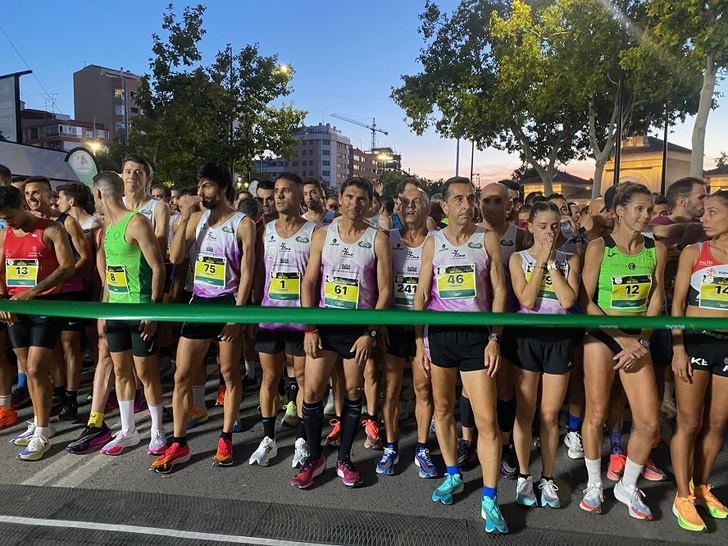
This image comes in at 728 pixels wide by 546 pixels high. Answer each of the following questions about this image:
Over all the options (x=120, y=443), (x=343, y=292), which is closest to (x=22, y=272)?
(x=120, y=443)

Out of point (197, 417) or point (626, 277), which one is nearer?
point (626, 277)

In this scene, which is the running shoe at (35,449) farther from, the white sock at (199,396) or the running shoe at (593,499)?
the running shoe at (593,499)

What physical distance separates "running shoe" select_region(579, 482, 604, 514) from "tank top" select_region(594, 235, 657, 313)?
115 cm

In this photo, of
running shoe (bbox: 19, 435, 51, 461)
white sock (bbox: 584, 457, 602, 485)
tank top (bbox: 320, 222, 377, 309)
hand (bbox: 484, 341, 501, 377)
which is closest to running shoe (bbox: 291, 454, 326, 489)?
tank top (bbox: 320, 222, 377, 309)

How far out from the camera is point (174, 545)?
3057mm

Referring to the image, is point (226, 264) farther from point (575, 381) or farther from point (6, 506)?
point (575, 381)

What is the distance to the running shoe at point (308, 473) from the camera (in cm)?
373

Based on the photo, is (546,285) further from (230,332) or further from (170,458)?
(170,458)

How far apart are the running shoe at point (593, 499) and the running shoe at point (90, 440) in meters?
3.65

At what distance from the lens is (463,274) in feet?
11.2

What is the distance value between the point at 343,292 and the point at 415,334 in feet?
2.04

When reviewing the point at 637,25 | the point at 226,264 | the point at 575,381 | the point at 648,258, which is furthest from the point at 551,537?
the point at 637,25

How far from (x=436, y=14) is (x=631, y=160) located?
1274 inches

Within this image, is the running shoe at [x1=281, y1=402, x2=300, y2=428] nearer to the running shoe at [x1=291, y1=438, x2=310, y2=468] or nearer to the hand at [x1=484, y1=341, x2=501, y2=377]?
the running shoe at [x1=291, y1=438, x2=310, y2=468]
